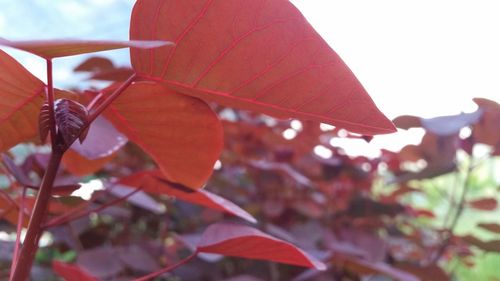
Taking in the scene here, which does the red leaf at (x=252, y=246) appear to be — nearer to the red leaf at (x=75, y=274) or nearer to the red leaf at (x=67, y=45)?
the red leaf at (x=75, y=274)

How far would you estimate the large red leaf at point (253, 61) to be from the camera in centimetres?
36

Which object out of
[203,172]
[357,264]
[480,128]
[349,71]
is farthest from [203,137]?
[480,128]

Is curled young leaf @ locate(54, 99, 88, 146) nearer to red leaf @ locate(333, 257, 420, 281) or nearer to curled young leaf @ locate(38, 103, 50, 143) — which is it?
curled young leaf @ locate(38, 103, 50, 143)

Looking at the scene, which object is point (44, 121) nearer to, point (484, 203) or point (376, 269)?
point (376, 269)

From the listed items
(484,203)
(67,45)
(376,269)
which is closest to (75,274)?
(67,45)

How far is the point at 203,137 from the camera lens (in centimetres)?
47

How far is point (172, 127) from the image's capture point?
466 mm

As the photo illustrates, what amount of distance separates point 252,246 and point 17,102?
0.23 m

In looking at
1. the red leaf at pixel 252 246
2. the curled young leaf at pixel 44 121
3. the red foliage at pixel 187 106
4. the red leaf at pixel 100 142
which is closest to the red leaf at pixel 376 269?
the red foliage at pixel 187 106

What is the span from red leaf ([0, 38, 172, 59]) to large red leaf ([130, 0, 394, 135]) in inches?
2.5

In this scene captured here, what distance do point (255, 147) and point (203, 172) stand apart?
2.78ft

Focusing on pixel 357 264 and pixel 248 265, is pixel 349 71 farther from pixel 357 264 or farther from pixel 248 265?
pixel 248 265

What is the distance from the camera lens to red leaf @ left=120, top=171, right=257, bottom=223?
1.64ft

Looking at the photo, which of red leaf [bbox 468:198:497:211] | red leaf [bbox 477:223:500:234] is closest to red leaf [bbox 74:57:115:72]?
red leaf [bbox 477:223:500:234]
